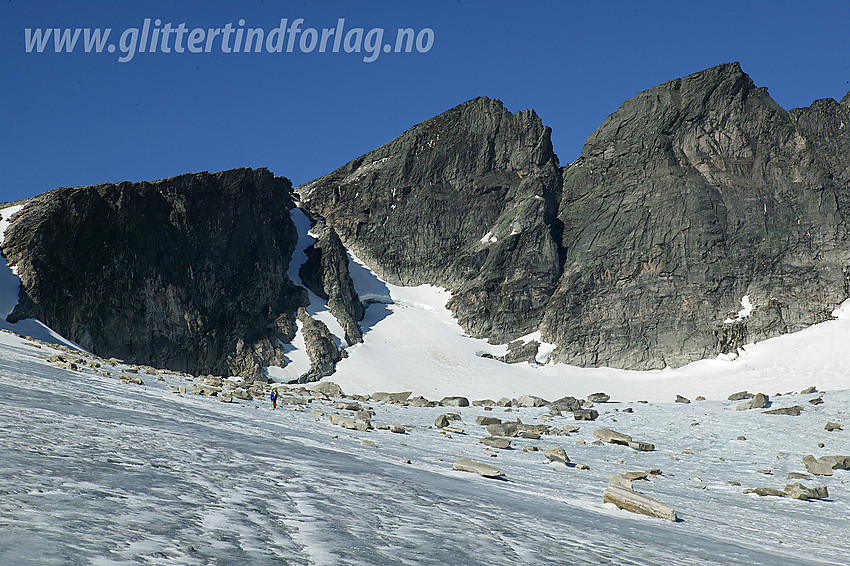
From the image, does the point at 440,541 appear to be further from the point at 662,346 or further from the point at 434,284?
the point at 434,284

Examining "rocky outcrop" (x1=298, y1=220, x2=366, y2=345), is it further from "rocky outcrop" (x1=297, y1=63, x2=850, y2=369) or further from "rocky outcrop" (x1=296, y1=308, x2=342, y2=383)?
"rocky outcrop" (x1=297, y1=63, x2=850, y2=369)

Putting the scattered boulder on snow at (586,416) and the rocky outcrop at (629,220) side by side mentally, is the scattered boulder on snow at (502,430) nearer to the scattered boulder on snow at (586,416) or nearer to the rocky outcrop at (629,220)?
the scattered boulder on snow at (586,416)

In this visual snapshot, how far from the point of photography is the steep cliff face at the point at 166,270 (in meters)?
59.1

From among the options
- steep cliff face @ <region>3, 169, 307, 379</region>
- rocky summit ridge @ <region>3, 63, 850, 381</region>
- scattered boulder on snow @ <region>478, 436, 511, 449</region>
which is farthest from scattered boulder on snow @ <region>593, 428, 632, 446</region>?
rocky summit ridge @ <region>3, 63, 850, 381</region>

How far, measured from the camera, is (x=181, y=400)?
20516mm

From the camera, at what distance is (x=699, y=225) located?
8412 cm

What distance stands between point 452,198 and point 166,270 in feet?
154

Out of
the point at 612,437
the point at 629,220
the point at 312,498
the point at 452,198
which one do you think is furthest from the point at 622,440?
the point at 452,198

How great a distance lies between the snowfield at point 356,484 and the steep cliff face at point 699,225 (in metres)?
50.2

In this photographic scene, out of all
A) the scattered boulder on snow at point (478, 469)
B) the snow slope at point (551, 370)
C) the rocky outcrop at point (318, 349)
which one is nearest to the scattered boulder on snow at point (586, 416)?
the scattered boulder on snow at point (478, 469)

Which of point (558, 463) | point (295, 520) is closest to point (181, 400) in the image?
point (558, 463)

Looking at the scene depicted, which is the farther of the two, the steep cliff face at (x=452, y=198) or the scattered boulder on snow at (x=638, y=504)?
the steep cliff face at (x=452, y=198)

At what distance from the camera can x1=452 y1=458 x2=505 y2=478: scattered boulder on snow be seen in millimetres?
13984

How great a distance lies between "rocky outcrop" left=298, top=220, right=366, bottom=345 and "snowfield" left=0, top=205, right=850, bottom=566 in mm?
47769
